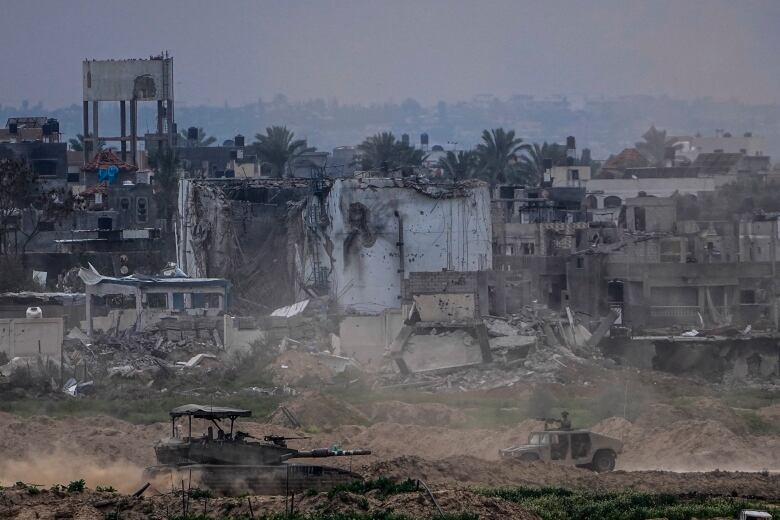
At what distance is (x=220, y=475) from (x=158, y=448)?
1399 mm

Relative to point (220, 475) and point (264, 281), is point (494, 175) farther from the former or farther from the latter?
point (220, 475)

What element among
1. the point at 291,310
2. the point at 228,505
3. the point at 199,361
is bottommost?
the point at 228,505

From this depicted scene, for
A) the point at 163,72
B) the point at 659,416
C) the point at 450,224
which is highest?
the point at 163,72

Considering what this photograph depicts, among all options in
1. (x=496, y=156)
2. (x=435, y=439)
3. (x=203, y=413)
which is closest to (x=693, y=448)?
(x=435, y=439)

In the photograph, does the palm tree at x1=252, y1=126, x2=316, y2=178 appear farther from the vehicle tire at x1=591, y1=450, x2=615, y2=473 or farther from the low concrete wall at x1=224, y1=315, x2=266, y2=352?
the vehicle tire at x1=591, y1=450, x2=615, y2=473

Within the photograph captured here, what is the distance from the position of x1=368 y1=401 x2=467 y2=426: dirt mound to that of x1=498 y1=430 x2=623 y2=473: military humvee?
8.04 metres

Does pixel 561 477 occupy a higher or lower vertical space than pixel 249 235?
lower

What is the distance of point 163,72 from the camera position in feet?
337

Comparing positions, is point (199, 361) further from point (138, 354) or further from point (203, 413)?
point (203, 413)

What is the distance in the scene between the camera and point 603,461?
37.7 m

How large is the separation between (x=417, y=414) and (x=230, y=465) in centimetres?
1318

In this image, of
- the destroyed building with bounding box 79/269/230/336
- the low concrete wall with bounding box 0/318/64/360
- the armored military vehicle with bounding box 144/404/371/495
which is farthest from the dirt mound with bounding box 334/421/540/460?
the destroyed building with bounding box 79/269/230/336

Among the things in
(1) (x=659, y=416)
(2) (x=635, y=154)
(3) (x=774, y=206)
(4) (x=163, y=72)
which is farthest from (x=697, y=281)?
(2) (x=635, y=154)

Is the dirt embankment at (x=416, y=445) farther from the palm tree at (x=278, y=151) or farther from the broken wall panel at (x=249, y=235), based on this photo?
the palm tree at (x=278, y=151)
